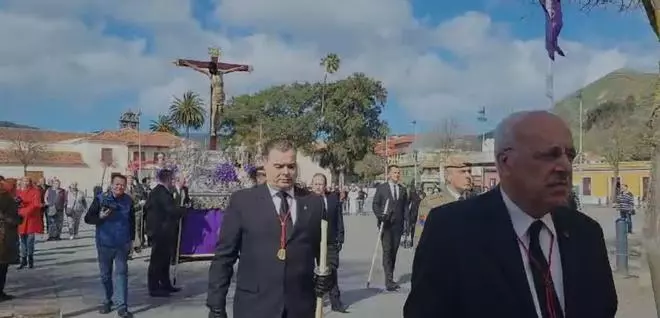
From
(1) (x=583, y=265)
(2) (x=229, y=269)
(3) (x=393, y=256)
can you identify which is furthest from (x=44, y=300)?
(1) (x=583, y=265)

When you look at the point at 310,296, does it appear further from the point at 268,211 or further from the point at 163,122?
the point at 163,122

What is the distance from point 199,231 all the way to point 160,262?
40.3 inches

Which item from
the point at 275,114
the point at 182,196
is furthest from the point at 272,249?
the point at 275,114

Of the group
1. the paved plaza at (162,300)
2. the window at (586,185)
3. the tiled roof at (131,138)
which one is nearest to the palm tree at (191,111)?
the tiled roof at (131,138)

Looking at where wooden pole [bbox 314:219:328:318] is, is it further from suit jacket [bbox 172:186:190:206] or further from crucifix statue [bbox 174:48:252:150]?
crucifix statue [bbox 174:48:252:150]

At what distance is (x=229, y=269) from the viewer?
14.4ft

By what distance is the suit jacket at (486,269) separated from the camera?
2.23 m

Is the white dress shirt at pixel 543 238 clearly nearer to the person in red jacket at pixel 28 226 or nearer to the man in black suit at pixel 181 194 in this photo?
the man in black suit at pixel 181 194

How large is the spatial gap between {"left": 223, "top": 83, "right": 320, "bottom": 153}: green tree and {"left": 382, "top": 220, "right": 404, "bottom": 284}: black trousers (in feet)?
180

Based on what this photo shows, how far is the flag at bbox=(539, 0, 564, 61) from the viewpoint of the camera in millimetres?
11141

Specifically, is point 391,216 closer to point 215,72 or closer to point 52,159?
point 215,72

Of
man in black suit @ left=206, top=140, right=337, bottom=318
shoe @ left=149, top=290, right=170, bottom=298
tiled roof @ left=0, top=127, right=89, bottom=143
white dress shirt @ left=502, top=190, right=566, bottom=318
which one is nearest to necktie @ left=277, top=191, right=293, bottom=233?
man in black suit @ left=206, top=140, right=337, bottom=318

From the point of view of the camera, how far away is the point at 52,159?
83.8 m

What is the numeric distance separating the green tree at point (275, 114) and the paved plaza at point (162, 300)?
51.5 metres
